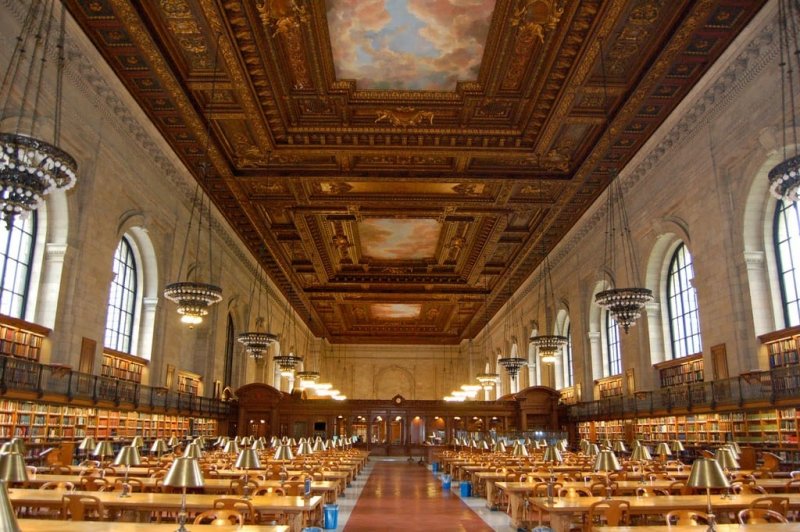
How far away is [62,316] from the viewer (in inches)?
502

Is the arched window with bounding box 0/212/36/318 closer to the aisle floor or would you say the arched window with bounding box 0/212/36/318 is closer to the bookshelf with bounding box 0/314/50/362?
the bookshelf with bounding box 0/314/50/362

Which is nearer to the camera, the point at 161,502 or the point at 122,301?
the point at 161,502

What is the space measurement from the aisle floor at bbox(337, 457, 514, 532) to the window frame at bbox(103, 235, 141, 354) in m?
6.91

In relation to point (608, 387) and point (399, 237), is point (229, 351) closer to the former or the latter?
point (399, 237)

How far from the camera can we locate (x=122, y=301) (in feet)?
54.4

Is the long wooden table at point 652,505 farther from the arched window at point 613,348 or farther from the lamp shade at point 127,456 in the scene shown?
the arched window at point 613,348

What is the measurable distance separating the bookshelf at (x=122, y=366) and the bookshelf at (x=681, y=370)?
1363 centimetres

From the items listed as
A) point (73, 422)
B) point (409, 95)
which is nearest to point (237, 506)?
point (73, 422)

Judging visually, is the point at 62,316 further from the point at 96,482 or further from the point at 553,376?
the point at 553,376

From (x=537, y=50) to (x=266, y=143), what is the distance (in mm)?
6690

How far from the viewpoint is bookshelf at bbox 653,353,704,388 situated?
50.4 ft

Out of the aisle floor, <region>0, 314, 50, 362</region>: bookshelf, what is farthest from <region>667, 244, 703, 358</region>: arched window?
<region>0, 314, 50, 362</region>: bookshelf

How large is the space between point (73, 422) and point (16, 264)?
11.3 feet

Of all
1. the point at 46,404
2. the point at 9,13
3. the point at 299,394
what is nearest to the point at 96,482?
the point at 46,404
